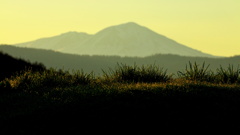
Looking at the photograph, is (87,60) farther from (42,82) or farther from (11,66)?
(42,82)

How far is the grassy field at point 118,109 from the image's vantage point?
1117 centimetres

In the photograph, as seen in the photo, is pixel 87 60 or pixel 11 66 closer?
pixel 11 66

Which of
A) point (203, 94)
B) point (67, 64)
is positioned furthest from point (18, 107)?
point (67, 64)

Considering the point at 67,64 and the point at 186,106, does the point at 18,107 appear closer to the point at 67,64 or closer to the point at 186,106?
the point at 186,106

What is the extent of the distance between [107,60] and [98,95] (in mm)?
77421

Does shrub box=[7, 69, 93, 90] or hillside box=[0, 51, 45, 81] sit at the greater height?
hillside box=[0, 51, 45, 81]

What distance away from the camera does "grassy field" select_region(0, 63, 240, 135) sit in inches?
440

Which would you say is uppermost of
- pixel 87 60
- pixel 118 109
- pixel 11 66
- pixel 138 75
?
pixel 87 60

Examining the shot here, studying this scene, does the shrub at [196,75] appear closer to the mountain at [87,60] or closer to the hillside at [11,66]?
the hillside at [11,66]

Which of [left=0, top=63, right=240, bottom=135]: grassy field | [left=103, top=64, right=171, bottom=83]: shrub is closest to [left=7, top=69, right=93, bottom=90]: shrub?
[left=0, top=63, right=240, bottom=135]: grassy field

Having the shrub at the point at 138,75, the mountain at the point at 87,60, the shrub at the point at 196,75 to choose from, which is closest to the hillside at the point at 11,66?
the shrub at the point at 138,75

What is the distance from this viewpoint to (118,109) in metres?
12.4

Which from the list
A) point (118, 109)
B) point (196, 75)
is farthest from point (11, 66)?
point (118, 109)

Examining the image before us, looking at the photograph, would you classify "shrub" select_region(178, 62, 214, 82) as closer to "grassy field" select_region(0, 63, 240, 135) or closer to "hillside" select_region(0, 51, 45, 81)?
"grassy field" select_region(0, 63, 240, 135)
